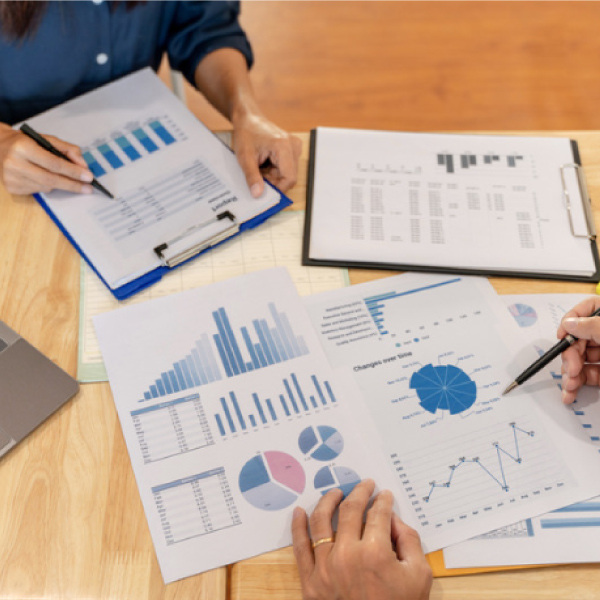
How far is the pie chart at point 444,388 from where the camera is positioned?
88cm

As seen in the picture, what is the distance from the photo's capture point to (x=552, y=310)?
38.4 inches

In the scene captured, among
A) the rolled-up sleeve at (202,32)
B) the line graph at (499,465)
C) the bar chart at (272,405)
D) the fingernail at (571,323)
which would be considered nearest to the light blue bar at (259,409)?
the bar chart at (272,405)

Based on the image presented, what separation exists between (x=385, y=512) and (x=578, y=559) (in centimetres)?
23

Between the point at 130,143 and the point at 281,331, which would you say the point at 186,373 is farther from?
the point at 130,143

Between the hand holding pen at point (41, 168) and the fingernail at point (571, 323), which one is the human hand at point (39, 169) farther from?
the fingernail at point (571, 323)

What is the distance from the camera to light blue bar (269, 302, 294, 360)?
0.92 metres

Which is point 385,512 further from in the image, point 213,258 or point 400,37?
point 400,37

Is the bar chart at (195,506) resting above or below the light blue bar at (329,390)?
above

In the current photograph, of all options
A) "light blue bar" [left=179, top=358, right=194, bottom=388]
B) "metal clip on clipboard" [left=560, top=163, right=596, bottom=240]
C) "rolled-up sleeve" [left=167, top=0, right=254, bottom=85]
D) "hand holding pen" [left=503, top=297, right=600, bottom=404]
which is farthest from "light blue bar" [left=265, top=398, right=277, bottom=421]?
"rolled-up sleeve" [left=167, top=0, right=254, bottom=85]

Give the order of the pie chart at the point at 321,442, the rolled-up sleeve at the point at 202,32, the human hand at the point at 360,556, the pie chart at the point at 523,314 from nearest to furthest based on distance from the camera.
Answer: the human hand at the point at 360,556 < the pie chart at the point at 321,442 < the pie chart at the point at 523,314 < the rolled-up sleeve at the point at 202,32

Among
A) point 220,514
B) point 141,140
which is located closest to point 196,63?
point 141,140

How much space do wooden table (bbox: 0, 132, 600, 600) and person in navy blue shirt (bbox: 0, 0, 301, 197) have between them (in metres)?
0.28

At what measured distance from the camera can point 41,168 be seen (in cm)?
104

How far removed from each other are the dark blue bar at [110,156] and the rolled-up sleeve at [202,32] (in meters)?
0.34
